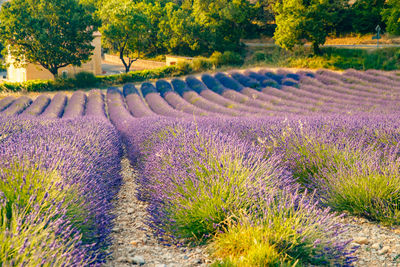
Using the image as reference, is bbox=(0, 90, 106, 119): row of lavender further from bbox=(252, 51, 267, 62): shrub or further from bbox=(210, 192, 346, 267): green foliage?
bbox=(252, 51, 267, 62): shrub

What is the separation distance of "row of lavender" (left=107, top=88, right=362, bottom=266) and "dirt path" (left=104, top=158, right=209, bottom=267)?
0.10 metres

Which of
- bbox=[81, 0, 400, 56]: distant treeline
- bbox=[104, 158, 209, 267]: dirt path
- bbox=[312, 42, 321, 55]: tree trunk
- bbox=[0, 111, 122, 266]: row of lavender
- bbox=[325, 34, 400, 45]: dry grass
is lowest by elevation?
bbox=[104, 158, 209, 267]: dirt path

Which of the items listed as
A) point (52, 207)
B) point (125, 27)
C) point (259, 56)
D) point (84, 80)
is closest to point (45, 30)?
point (84, 80)

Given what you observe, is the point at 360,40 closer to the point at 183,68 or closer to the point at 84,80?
the point at 183,68

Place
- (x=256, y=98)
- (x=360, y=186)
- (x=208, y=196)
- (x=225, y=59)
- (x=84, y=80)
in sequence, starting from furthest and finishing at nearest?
(x=225, y=59)
(x=84, y=80)
(x=256, y=98)
(x=360, y=186)
(x=208, y=196)

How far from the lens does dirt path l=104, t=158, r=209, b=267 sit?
7.91 ft

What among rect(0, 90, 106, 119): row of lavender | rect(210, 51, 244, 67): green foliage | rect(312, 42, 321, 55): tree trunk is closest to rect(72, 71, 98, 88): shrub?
rect(0, 90, 106, 119): row of lavender

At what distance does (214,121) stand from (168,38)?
1067 inches

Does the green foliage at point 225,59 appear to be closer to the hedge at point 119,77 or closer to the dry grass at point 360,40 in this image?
the hedge at point 119,77

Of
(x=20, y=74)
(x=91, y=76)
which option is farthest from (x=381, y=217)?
(x=20, y=74)

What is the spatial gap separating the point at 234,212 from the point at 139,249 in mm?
768

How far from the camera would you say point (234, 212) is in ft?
8.41

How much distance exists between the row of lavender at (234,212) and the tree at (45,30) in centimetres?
2062

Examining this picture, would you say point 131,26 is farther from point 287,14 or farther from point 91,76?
point 287,14
